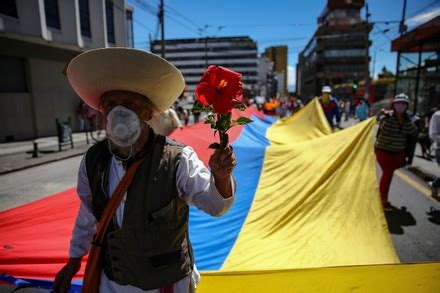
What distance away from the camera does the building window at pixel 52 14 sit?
1470 centimetres

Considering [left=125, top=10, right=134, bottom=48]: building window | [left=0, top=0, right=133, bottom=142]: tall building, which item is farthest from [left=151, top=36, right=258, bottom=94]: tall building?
[left=0, top=0, right=133, bottom=142]: tall building

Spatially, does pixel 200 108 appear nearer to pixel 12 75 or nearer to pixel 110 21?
pixel 12 75

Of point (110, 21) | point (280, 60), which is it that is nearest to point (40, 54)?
point (110, 21)

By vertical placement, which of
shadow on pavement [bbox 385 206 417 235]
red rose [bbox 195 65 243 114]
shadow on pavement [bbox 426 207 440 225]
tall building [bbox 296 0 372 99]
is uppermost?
tall building [bbox 296 0 372 99]

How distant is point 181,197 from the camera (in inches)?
58.6

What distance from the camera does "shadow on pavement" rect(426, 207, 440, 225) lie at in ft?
15.8

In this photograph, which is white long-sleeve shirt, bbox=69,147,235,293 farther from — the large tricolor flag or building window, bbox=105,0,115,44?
building window, bbox=105,0,115,44

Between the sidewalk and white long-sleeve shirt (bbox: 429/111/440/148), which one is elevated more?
white long-sleeve shirt (bbox: 429/111/440/148)

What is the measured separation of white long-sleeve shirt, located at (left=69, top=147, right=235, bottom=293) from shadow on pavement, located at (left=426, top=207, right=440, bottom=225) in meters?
4.62

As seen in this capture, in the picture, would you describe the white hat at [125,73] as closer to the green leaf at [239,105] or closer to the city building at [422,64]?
the green leaf at [239,105]

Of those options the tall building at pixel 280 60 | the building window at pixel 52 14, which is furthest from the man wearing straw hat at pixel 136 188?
the tall building at pixel 280 60

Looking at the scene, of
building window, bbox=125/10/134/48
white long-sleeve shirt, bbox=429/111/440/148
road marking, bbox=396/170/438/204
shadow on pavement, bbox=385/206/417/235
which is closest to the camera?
shadow on pavement, bbox=385/206/417/235

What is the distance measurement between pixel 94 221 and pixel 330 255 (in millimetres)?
2208

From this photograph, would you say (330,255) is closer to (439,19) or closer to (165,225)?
(165,225)
